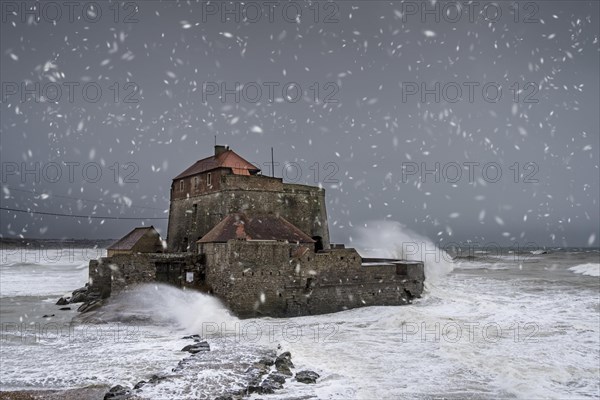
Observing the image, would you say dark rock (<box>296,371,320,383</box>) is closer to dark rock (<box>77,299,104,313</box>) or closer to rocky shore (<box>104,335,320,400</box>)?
rocky shore (<box>104,335,320,400</box>)

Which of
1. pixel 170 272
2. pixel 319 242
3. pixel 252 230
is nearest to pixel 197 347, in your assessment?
pixel 170 272

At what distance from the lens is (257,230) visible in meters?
25.9

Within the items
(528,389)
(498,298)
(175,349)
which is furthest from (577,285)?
(175,349)

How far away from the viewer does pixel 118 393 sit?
11.8 meters

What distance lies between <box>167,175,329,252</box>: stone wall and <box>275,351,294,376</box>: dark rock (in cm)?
1516

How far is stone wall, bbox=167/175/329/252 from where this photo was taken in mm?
30125

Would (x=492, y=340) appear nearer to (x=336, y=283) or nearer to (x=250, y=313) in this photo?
(x=336, y=283)

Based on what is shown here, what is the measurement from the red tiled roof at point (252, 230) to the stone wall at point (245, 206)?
8.84 ft

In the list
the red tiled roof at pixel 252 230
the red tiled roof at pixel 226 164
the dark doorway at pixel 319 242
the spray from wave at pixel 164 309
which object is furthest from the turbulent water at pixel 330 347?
the red tiled roof at pixel 226 164

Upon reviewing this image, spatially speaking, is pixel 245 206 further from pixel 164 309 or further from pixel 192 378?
pixel 192 378

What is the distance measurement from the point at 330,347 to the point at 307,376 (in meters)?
4.29

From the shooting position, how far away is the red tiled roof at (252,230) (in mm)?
24641

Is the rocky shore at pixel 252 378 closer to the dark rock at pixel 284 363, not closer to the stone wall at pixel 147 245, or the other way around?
the dark rock at pixel 284 363

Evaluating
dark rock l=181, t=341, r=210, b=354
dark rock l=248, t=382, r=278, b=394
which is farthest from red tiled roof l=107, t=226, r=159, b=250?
dark rock l=248, t=382, r=278, b=394
